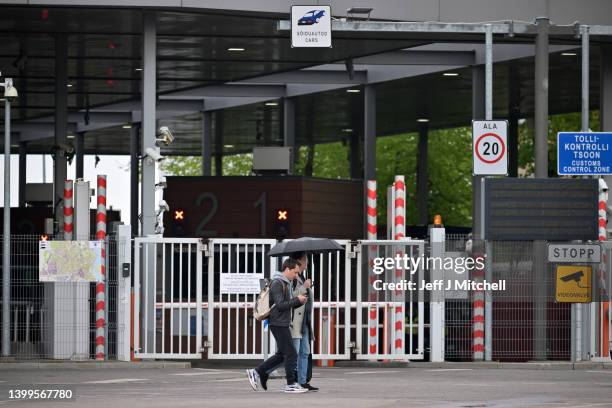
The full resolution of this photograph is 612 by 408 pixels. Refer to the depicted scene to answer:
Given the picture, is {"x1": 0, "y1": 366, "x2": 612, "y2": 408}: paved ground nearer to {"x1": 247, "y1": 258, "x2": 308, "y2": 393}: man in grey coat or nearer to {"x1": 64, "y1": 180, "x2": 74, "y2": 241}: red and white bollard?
{"x1": 247, "y1": 258, "x2": 308, "y2": 393}: man in grey coat

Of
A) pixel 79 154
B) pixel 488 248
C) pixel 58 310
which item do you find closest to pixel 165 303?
pixel 58 310

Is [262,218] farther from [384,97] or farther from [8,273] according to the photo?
[384,97]

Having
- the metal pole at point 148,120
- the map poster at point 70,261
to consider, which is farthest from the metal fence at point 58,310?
the metal pole at point 148,120

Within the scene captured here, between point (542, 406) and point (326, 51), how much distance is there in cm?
1708

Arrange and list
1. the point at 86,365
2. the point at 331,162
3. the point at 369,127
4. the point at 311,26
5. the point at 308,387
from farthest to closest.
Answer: the point at 331,162, the point at 369,127, the point at 311,26, the point at 86,365, the point at 308,387

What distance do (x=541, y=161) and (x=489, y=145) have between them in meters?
1.01

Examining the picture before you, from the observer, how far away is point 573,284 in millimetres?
25953

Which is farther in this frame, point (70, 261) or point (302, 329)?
point (70, 261)

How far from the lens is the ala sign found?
84.1 feet

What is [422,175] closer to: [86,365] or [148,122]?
[148,122]

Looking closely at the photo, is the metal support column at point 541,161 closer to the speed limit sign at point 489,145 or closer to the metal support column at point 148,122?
the speed limit sign at point 489,145
